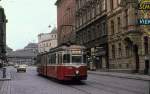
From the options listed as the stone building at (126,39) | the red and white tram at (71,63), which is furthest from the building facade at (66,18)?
the red and white tram at (71,63)

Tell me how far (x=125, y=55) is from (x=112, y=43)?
7014 millimetres

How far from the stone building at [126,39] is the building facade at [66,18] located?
30.9m

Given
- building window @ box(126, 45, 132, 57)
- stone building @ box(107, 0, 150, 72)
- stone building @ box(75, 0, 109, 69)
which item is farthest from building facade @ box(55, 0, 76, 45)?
building window @ box(126, 45, 132, 57)

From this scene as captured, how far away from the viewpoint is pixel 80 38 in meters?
91.7

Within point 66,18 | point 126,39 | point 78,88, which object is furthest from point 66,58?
point 66,18

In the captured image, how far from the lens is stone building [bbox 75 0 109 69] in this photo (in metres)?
69.4

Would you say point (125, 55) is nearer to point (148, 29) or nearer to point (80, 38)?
point (80, 38)

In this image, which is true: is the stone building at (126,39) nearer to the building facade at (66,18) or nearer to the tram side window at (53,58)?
the tram side window at (53,58)

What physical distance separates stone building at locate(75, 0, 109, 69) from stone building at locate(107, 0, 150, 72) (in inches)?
119

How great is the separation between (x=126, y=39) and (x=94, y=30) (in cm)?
2127

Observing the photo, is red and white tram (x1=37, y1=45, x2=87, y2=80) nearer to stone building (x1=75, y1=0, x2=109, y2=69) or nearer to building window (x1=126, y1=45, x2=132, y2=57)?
building window (x1=126, y1=45, x2=132, y2=57)

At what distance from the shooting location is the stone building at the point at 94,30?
6944 centimetres

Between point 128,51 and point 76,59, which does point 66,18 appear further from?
point 76,59

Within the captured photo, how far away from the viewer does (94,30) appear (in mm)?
77000
